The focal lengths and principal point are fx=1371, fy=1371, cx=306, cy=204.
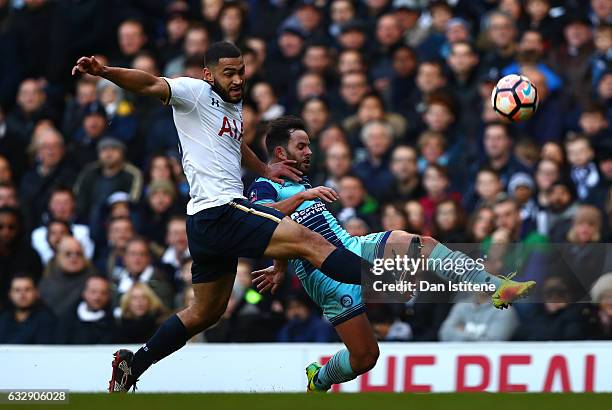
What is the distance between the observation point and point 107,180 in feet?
46.5

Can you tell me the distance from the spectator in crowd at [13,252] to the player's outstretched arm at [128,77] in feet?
17.3

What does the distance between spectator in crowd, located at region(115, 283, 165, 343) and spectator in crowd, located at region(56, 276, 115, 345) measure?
0.53 ft

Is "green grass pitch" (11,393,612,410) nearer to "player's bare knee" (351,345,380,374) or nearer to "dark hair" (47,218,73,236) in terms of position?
"player's bare knee" (351,345,380,374)

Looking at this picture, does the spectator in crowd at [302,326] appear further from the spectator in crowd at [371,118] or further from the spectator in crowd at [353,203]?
the spectator in crowd at [371,118]

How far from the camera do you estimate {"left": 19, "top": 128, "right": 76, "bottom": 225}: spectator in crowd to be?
47.2 ft

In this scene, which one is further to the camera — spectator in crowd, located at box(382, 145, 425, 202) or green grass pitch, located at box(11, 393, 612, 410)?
spectator in crowd, located at box(382, 145, 425, 202)

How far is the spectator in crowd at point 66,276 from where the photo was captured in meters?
13.1

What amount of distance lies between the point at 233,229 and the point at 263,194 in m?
0.66

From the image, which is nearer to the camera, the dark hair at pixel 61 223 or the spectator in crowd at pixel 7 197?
the dark hair at pixel 61 223

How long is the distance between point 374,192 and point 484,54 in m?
2.13

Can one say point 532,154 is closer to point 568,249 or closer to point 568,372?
point 568,249

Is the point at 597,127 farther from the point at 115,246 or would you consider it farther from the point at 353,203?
the point at 115,246

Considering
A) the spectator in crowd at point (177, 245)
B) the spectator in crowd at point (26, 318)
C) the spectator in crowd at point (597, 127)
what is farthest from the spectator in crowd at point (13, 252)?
the spectator in crowd at point (597, 127)

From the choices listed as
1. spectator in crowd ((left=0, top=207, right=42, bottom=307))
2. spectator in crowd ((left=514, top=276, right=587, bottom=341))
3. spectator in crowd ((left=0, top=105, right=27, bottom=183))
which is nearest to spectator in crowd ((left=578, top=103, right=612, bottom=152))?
spectator in crowd ((left=514, top=276, right=587, bottom=341))
